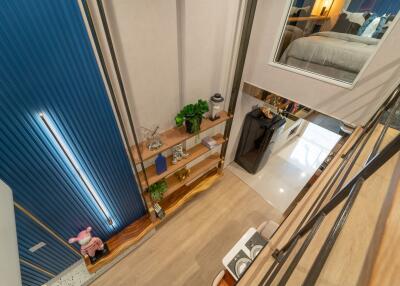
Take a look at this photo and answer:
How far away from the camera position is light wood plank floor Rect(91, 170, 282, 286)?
1885 millimetres

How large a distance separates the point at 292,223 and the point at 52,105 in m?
1.49

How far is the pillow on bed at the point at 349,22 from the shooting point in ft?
4.61

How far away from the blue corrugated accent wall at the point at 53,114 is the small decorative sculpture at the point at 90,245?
2.8 inches

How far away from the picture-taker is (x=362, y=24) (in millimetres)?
1390

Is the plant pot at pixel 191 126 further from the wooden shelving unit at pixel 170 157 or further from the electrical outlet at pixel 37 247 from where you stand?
the electrical outlet at pixel 37 247

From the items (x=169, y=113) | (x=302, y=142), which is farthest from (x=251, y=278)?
(x=302, y=142)

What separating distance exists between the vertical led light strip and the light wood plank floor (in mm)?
804

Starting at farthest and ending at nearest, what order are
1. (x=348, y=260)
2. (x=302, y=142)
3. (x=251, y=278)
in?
(x=302, y=142) → (x=251, y=278) → (x=348, y=260)

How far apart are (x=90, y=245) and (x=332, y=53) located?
301 cm

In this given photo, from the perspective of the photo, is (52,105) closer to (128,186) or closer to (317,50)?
(128,186)

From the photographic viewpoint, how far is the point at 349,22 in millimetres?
1477

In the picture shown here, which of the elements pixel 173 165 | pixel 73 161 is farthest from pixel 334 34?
pixel 73 161

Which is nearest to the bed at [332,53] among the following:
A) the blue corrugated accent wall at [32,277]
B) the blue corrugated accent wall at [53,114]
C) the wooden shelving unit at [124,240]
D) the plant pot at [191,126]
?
the plant pot at [191,126]

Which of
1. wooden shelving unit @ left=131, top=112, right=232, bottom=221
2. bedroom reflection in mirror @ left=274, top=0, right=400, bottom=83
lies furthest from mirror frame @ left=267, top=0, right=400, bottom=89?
wooden shelving unit @ left=131, top=112, right=232, bottom=221
